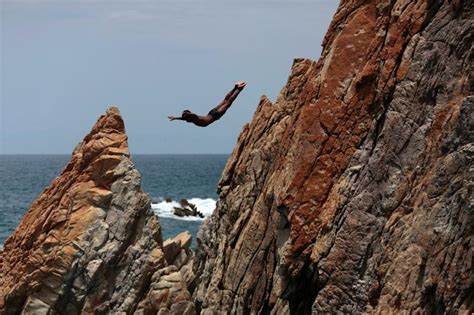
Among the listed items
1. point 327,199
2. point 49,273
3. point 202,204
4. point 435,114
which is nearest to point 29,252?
point 49,273

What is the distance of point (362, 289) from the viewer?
51.8 feet

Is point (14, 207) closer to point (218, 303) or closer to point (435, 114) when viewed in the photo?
point (218, 303)

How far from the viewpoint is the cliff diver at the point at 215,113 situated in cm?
2080

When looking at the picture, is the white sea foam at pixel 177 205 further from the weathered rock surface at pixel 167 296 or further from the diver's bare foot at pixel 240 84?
the diver's bare foot at pixel 240 84

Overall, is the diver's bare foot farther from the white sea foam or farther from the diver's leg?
the white sea foam

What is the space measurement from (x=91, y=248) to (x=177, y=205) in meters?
67.7

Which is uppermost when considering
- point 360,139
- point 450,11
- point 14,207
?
point 450,11

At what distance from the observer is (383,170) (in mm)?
15836

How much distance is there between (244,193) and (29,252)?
722cm

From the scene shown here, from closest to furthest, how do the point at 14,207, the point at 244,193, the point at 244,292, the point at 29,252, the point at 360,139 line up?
the point at 360,139 < the point at 244,292 < the point at 244,193 < the point at 29,252 < the point at 14,207

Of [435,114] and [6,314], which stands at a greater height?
[435,114]

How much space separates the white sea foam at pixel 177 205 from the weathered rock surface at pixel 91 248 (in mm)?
50034

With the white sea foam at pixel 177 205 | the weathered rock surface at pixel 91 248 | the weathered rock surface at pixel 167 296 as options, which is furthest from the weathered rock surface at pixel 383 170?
the white sea foam at pixel 177 205

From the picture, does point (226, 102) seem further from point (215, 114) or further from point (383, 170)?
point (383, 170)
